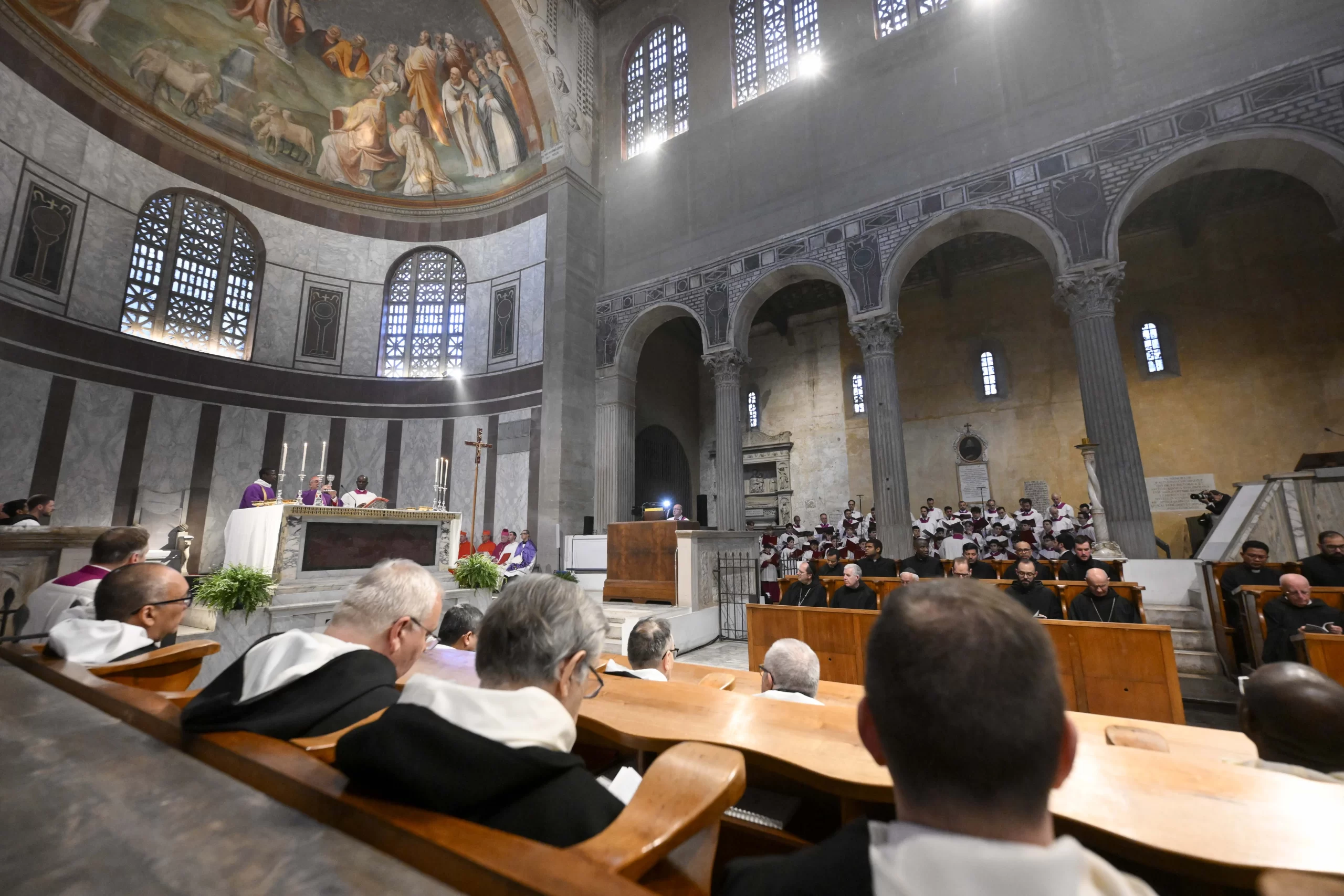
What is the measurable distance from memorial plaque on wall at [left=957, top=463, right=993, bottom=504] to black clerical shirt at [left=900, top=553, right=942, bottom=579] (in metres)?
7.43

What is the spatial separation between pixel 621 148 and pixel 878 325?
326 inches

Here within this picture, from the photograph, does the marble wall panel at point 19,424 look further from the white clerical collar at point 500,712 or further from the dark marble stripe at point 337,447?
the white clerical collar at point 500,712

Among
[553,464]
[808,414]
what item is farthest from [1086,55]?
[553,464]

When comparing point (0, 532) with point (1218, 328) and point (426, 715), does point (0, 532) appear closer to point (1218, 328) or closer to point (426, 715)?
point (426, 715)

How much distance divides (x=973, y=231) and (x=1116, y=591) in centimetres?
738

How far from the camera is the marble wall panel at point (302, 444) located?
1185 cm

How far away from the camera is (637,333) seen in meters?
13.0

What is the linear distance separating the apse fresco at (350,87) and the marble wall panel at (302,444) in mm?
5734

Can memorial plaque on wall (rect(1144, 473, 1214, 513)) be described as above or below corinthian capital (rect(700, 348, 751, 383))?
below

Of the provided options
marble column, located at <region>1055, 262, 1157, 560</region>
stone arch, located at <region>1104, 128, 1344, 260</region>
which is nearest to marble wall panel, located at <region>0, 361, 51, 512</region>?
marble column, located at <region>1055, 262, 1157, 560</region>

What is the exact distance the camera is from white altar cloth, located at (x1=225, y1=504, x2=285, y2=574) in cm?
607

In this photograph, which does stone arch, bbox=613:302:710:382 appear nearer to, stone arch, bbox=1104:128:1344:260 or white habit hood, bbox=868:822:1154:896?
stone arch, bbox=1104:128:1344:260

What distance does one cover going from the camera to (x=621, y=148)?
14.1 meters

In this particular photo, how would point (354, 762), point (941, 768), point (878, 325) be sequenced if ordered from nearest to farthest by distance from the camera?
point (941, 768), point (354, 762), point (878, 325)
